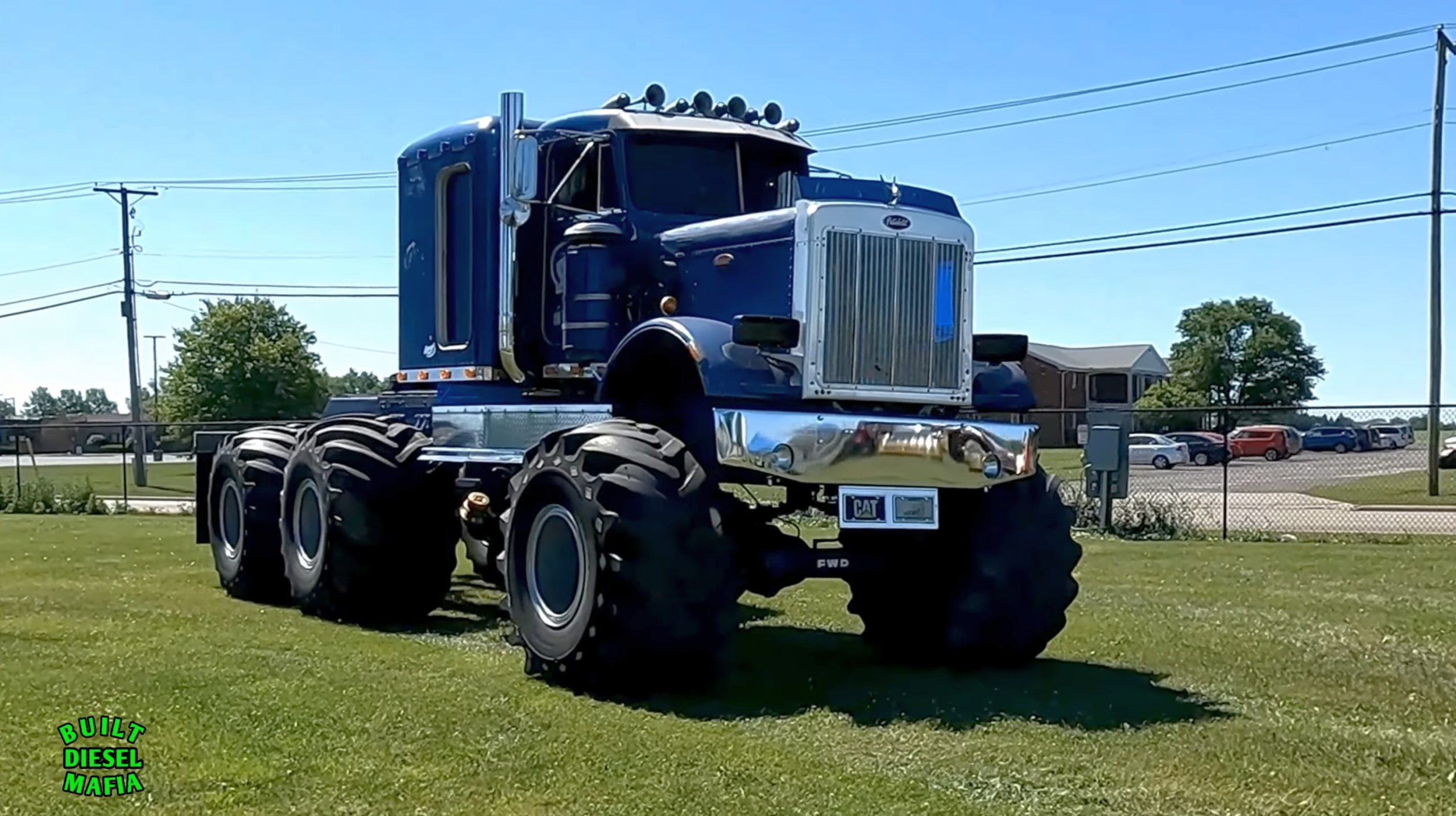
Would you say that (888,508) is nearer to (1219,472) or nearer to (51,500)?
(51,500)

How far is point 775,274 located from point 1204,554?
32.5ft

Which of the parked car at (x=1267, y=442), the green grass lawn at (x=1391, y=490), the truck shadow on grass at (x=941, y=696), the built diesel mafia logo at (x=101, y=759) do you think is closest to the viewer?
the built diesel mafia logo at (x=101, y=759)

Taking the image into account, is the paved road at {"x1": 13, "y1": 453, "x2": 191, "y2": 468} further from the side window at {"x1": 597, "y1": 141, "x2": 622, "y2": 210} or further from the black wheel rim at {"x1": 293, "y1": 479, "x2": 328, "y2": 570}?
the side window at {"x1": 597, "y1": 141, "x2": 622, "y2": 210}

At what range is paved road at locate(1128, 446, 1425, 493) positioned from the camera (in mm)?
30781

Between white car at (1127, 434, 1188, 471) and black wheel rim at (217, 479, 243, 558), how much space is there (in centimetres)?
3998

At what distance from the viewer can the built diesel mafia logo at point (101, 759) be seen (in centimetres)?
562

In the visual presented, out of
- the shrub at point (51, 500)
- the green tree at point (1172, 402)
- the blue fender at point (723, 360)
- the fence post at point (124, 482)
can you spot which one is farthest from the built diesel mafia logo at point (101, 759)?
the green tree at point (1172, 402)

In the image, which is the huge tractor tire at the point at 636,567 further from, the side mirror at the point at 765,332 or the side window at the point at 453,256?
the side window at the point at 453,256

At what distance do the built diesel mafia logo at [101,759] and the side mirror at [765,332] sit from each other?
328cm

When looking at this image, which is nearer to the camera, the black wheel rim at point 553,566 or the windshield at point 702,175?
the black wheel rim at point 553,566

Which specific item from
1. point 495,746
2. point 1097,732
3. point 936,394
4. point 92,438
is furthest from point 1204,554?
point 92,438

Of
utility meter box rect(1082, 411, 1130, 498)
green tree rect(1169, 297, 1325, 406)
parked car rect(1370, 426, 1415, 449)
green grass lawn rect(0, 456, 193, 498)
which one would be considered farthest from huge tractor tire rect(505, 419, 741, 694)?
green tree rect(1169, 297, 1325, 406)

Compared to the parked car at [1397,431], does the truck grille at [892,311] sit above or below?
above

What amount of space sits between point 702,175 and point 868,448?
9.26ft
